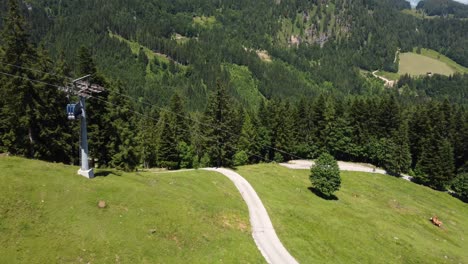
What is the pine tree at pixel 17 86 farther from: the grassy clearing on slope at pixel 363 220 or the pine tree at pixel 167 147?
the grassy clearing on slope at pixel 363 220

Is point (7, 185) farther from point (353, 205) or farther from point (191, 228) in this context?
point (353, 205)

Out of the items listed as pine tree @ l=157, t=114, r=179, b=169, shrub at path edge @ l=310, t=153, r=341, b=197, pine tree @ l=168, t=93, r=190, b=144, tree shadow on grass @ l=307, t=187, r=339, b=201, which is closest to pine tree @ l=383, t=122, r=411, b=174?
tree shadow on grass @ l=307, t=187, r=339, b=201

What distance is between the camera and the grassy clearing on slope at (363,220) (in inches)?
1633

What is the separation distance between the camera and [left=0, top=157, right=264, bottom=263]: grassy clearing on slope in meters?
25.9

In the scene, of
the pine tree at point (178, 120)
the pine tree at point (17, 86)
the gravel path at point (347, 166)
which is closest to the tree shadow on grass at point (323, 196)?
the gravel path at point (347, 166)

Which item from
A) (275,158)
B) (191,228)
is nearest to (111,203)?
(191,228)

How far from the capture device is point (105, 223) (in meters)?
29.3

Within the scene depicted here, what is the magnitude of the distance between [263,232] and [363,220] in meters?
24.4

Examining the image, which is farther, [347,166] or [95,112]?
[347,166]

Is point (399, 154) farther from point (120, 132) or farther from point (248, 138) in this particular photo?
point (120, 132)

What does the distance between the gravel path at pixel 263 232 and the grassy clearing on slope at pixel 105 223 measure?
132 cm

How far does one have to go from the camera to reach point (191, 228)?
3338cm

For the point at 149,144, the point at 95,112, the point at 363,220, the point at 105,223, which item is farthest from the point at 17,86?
the point at 363,220

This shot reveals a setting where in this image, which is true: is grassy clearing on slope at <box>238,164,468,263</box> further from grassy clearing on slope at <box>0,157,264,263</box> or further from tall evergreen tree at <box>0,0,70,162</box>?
tall evergreen tree at <box>0,0,70,162</box>
